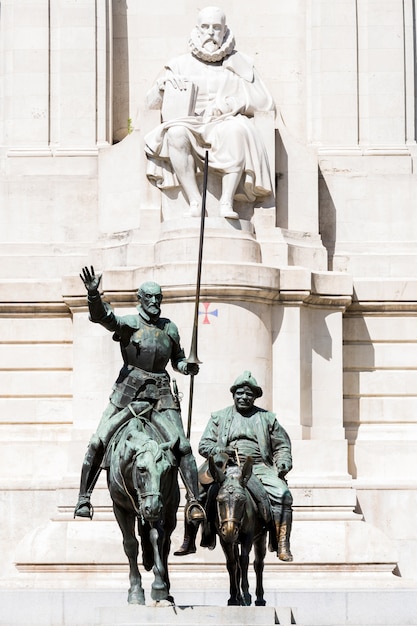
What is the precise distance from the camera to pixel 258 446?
26.3 meters

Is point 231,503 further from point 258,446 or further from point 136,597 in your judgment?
point 258,446

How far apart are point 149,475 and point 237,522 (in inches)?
51.0

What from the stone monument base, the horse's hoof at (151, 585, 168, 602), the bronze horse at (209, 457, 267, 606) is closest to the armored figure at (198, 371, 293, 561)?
the bronze horse at (209, 457, 267, 606)

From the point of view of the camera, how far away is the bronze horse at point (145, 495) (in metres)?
24.1

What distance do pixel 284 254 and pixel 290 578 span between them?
5.52 m

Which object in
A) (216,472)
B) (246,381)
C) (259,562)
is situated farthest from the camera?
(246,381)

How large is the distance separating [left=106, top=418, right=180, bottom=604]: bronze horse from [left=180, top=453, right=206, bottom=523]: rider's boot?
177 millimetres

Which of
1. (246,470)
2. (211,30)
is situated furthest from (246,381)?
(211,30)

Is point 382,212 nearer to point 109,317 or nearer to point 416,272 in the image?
point 416,272

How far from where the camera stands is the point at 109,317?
2527 cm

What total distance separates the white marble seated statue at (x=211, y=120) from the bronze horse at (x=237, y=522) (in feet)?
26.2

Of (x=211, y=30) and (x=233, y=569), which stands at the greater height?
(x=211, y=30)

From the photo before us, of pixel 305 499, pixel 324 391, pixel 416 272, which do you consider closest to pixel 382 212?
pixel 416 272

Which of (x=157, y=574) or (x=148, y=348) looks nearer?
(x=157, y=574)
